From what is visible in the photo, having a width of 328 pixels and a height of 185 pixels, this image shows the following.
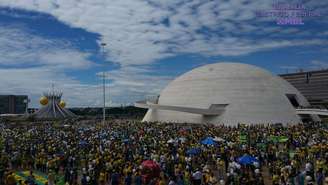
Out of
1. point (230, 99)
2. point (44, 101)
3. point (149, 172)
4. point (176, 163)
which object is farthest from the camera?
point (44, 101)

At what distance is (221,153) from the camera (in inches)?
800

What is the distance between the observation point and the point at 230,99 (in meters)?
50.7

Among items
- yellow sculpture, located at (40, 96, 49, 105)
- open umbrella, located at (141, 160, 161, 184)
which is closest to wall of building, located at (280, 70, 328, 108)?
yellow sculpture, located at (40, 96, 49, 105)

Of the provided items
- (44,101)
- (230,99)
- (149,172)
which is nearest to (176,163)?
(149,172)

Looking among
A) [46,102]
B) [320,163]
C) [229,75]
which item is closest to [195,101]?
[229,75]

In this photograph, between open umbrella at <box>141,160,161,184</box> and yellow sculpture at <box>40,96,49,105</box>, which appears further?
yellow sculpture at <box>40,96,49,105</box>

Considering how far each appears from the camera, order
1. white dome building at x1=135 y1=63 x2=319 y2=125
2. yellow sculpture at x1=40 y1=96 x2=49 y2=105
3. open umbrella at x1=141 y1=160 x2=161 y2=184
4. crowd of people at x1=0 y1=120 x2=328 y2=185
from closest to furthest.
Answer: open umbrella at x1=141 y1=160 x2=161 y2=184
crowd of people at x1=0 y1=120 x2=328 y2=185
white dome building at x1=135 y1=63 x2=319 y2=125
yellow sculpture at x1=40 y1=96 x2=49 y2=105

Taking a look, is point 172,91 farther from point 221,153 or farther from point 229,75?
point 221,153

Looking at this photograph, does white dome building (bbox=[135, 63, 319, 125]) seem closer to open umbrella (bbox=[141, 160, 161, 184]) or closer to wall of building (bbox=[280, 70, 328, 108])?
open umbrella (bbox=[141, 160, 161, 184])

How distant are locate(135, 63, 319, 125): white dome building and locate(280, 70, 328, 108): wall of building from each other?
5814 cm

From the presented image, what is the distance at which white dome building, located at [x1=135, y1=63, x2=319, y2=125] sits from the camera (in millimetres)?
48438

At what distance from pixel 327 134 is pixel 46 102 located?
90.7 meters

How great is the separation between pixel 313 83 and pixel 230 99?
71.7 m

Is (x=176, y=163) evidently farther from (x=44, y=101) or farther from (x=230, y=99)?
(x=44, y=101)
